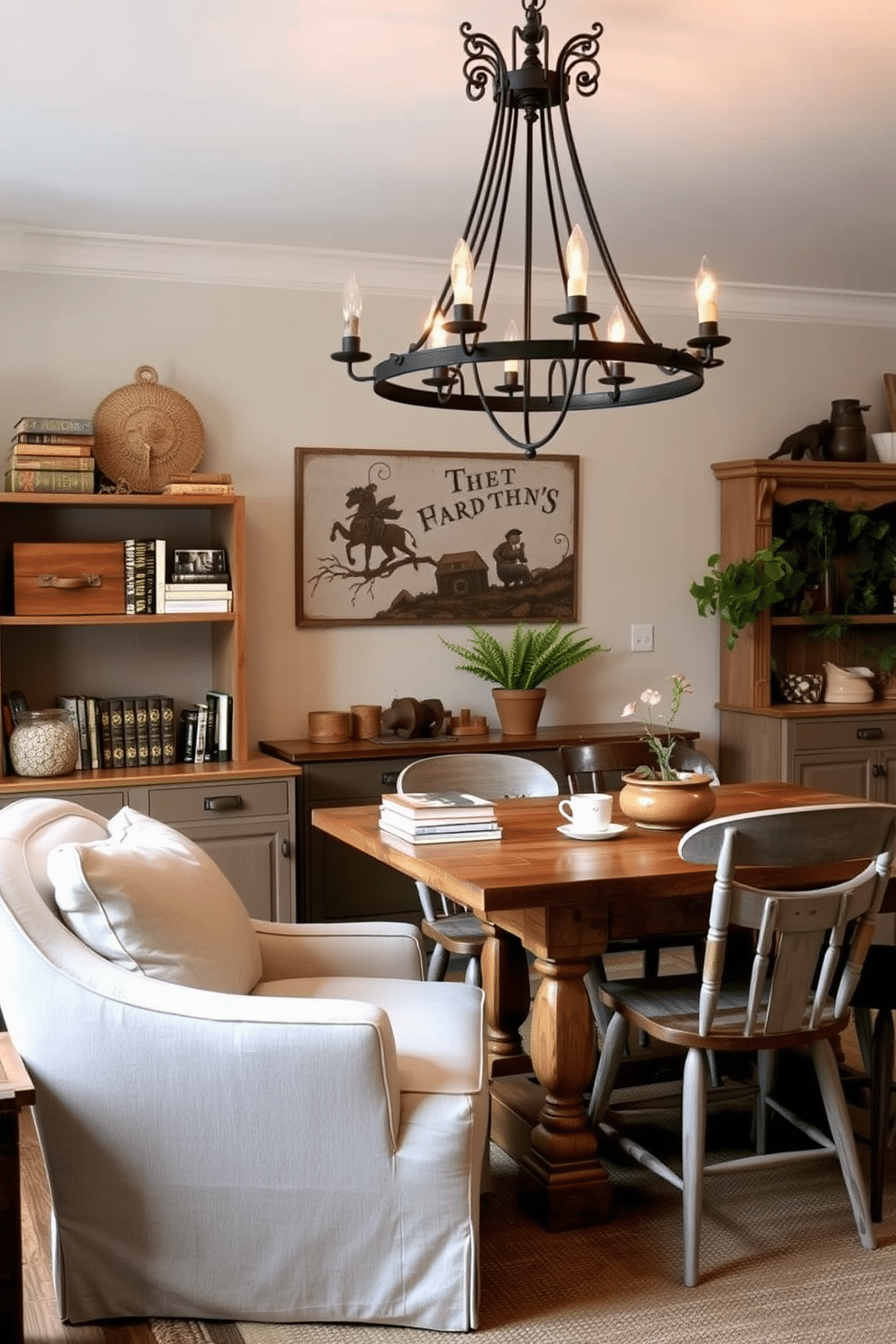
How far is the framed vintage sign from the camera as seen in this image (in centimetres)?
502

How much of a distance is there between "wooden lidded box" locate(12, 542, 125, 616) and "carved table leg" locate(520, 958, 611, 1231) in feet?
7.10

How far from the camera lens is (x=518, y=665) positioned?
509 cm

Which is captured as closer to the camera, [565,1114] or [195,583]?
[565,1114]

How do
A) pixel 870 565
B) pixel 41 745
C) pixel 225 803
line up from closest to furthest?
pixel 41 745 < pixel 225 803 < pixel 870 565

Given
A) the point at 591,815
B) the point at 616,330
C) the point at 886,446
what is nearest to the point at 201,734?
the point at 591,815

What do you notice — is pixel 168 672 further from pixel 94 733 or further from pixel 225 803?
pixel 225 803

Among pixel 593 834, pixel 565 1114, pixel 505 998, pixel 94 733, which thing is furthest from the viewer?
pixel 94 733

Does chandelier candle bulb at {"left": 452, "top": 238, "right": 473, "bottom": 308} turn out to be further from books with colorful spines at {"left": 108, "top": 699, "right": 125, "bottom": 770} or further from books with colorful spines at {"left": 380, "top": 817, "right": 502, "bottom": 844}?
books with colorful spines at {"left": 108, "top": 699, "right": 125, "bottom": 770}

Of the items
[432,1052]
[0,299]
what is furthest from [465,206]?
[432,1052]

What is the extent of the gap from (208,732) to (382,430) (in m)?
1.29

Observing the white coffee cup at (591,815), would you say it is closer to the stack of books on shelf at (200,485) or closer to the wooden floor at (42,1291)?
the wooden floor at (42,1291)

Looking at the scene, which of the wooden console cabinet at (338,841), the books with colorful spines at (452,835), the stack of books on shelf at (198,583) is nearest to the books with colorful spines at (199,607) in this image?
the stack of books on shelf at (198,583)

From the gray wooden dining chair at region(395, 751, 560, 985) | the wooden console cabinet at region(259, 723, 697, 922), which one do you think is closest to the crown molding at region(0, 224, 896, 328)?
the wooden console cabinet at region(259, 723, 697, 922)

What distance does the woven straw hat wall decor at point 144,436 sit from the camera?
181 inches
